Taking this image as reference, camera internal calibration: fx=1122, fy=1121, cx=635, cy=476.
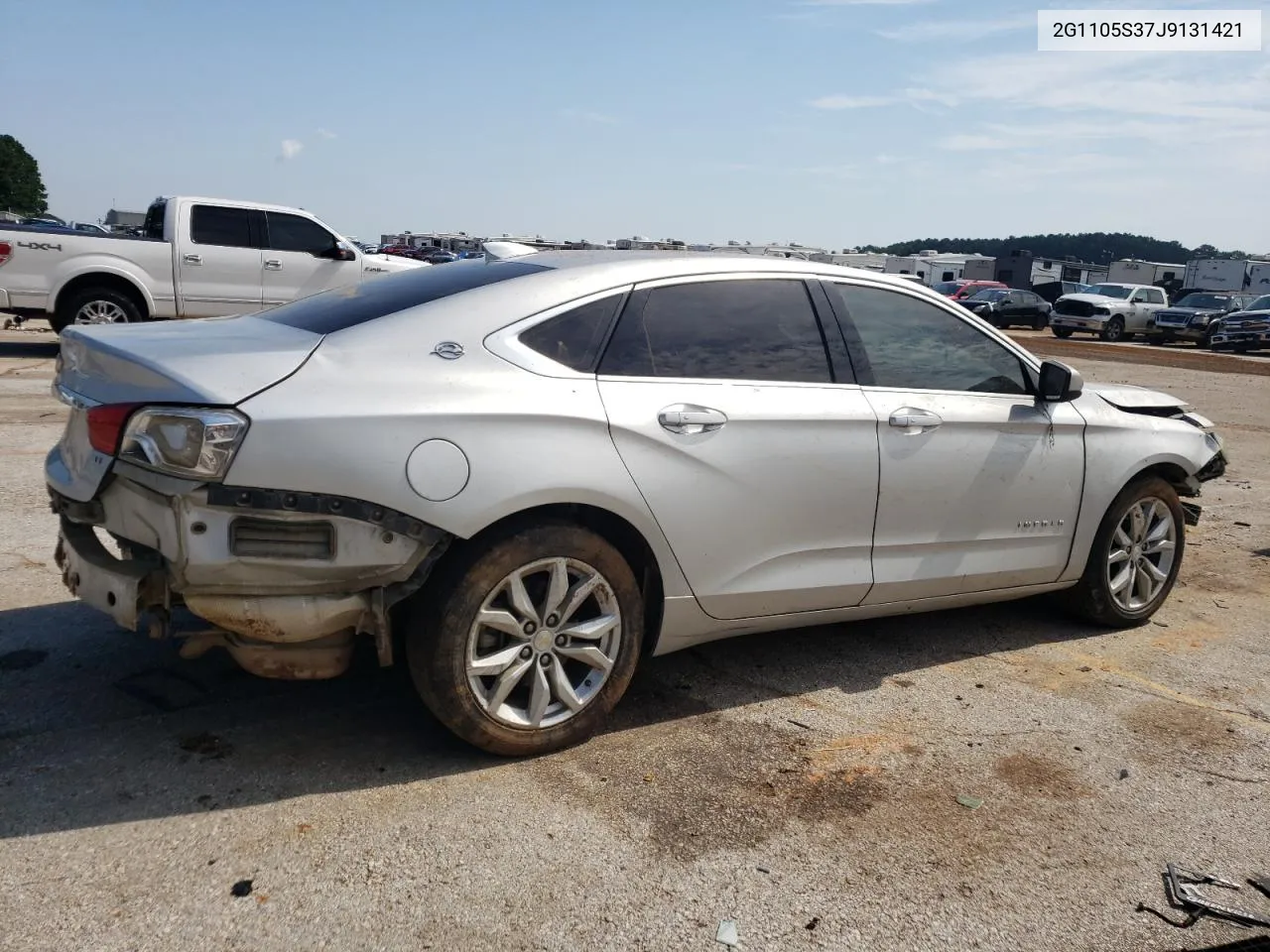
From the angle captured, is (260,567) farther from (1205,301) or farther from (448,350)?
(1205,301)

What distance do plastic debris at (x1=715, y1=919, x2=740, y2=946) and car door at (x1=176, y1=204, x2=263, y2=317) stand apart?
12.5 meters

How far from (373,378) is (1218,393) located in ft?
57.6

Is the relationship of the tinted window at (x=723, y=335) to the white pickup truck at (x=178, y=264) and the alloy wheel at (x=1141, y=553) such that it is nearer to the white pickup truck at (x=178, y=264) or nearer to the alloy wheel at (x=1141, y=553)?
the alloy wheel at (x=1141, y=553)

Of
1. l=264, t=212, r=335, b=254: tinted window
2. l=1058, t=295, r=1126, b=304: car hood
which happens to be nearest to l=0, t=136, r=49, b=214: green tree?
l=1058, t=295, r=1126, b=304: car hood

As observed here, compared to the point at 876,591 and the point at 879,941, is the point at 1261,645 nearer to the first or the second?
the point at 876,591

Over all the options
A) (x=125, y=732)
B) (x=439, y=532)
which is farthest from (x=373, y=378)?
(x=125, y=732)

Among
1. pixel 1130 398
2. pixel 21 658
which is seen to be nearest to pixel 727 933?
pixel 21 658

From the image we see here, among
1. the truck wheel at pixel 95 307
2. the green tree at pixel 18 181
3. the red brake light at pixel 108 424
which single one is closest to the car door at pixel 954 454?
the red brake light at pixel 108 424

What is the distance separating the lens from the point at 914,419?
173 inches

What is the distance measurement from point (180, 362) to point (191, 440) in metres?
0.31

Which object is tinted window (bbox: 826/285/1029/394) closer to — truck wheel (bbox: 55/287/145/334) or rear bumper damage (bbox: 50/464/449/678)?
rear bumper damage (bbox: 50/464/449/678)

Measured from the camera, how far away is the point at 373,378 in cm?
337

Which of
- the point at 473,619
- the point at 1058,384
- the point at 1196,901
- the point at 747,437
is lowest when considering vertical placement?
the point at 1196,901

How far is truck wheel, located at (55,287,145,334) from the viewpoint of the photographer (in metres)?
13.1
